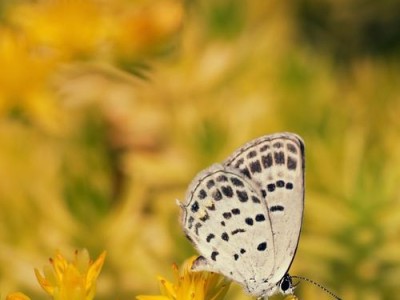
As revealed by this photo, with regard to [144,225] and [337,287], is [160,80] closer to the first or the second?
[144,225]

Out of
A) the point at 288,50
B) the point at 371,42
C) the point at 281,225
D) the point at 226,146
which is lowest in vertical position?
the point at 281,225

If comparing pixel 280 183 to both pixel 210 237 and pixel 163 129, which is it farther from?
pixel 163 129

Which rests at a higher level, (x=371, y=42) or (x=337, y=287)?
(x=371, y=42)

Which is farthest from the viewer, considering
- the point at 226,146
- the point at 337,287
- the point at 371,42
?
the point at 371,42

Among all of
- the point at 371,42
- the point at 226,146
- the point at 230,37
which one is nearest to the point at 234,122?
the point at 226,146

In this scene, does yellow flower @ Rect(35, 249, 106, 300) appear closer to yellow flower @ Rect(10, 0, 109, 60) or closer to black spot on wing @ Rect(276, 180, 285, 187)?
black spot on wing @ Rect(276, 180, 285, 187)

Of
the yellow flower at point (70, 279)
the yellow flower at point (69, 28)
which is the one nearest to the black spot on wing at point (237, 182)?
the yellow flower at point (70, 279)

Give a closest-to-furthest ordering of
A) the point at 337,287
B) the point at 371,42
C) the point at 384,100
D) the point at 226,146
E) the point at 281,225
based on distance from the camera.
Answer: the point at 281,225
the point at 337,287
the point at 226,146
the point at 384,100
the point at 371,42
